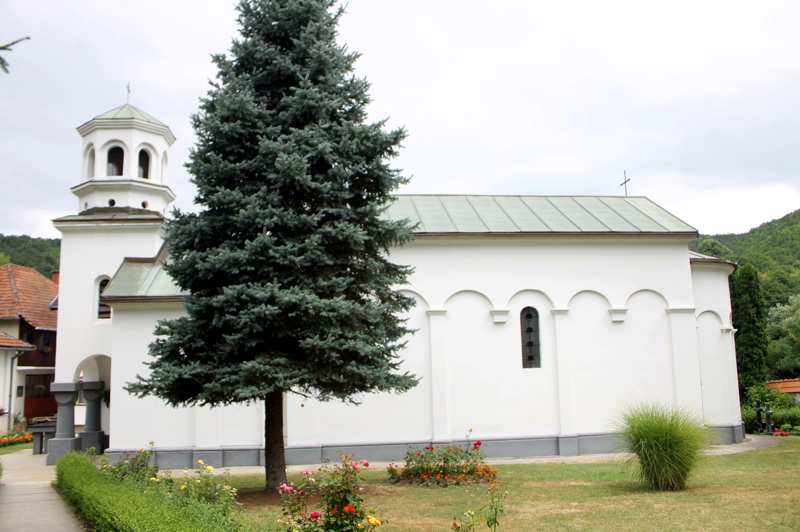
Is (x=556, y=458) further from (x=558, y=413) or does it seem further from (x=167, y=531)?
(x=167, y=531)

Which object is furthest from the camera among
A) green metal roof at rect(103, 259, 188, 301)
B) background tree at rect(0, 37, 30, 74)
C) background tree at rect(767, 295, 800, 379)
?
background tree at rect(767, 295, 800, 379)

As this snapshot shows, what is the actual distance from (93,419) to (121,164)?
317 inches

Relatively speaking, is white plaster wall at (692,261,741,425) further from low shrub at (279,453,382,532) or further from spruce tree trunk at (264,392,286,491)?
low shrub at (279,453,382,532)

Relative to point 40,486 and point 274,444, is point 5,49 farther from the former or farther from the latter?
point 40,486

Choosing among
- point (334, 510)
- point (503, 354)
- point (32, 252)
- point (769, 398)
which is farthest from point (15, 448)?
point (32, 252)

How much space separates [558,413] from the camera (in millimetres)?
15398

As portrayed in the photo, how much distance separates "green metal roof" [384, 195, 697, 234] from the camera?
1633 centimetres

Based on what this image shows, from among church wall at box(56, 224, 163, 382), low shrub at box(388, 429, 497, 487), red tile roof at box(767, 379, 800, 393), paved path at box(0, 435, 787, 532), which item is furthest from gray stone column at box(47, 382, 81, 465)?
red tile roof at box(767, 379, 800, 393)

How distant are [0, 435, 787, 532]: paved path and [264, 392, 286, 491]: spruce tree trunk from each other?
9.55 ft

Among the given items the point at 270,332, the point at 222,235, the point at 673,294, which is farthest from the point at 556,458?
the point at 222,235

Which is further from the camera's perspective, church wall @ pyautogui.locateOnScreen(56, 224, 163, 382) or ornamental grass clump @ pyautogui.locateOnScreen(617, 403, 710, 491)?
church wall @ pyautogui.locateOnScreen(56, 224, 163, 382)

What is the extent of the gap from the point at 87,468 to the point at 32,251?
146 feet

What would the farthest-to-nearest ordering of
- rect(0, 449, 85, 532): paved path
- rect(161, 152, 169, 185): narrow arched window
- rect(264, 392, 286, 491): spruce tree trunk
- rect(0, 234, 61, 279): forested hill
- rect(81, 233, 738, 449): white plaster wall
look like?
rect(0, 234, 61, 279): forested hill < rect(161, 152, 169, 185): narrow arched window < rect(81, 233, 738, 449): white plaster wall < rect(264, 392, 286, 491): spruce tree trunk < rect(0, 449, 85, 532): paved path

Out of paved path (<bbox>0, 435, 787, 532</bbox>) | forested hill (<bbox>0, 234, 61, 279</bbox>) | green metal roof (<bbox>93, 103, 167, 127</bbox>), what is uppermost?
forested hill (<bbox>0, 234, 61, 279</bbox>)
